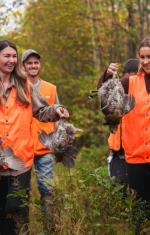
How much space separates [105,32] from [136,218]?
12146 millimetres

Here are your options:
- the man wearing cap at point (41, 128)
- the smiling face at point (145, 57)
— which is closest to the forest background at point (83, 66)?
the man wearing cap at point (41, 128)

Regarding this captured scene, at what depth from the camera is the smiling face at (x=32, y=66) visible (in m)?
7.65

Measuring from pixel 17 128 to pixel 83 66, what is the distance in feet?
50.4

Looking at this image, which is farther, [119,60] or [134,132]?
[119,60]

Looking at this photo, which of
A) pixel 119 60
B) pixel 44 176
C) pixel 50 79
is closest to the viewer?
pixel 44 176

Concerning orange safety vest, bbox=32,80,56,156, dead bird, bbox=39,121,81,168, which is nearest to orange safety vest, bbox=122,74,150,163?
dead bird, bbox=39,121,81,168

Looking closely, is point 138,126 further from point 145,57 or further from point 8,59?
point 8,59

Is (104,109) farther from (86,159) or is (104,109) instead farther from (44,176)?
(86,159)

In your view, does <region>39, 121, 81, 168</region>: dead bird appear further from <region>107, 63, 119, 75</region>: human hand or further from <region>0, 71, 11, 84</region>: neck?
<region>0, 71, 11, 84</region>: neck

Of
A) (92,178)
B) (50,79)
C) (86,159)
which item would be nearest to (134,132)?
(92,178)

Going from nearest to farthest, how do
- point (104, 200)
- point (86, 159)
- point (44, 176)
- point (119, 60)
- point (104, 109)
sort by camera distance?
1. point (104, 109)
2. point (104, 200)
3. point (44, 176)
4. point (86, 159)
5. point (119, 60)

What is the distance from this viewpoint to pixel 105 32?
17359 mm

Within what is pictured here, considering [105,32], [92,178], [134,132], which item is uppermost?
[105,32]

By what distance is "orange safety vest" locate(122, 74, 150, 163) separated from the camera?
19.0 feet
